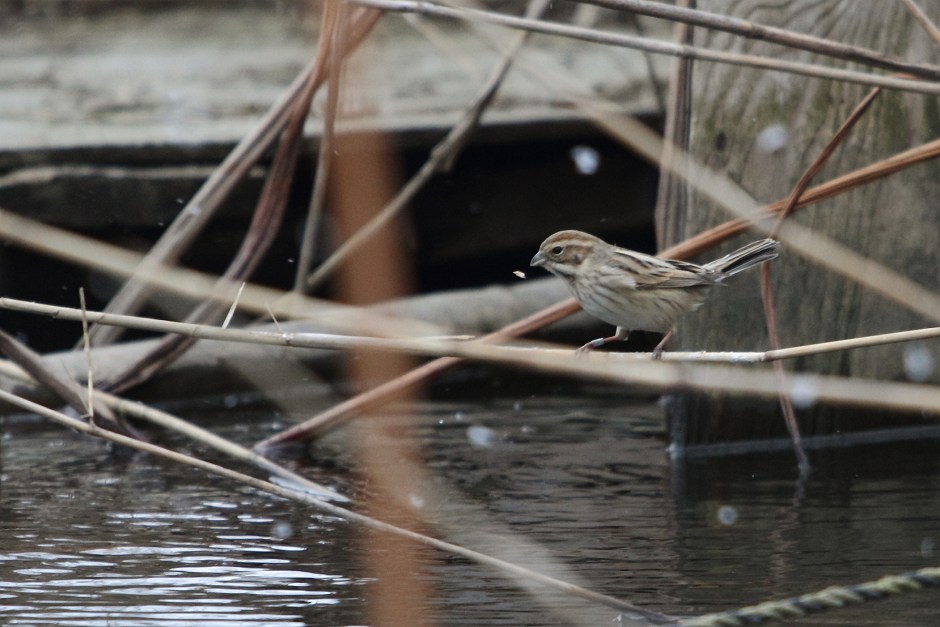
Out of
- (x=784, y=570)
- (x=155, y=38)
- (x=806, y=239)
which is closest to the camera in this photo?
(x=784, y=570)

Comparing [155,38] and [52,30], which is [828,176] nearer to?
[155,38]

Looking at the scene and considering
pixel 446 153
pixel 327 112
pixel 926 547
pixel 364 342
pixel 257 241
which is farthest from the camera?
pixel 446 153

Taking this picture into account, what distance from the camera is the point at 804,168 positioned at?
4.79 m

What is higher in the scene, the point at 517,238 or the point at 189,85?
the point at 189,85

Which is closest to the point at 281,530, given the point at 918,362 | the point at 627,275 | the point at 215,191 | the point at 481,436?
the point at 627,275

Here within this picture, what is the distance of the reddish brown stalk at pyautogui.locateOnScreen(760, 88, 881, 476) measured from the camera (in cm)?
429

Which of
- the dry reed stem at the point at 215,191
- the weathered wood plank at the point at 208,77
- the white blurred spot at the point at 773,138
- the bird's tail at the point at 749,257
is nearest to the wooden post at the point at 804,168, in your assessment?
the white blurred spot at the point at 773,138

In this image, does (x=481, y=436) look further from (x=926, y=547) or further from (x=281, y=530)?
(x=926, y=547)

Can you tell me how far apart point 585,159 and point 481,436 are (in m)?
2.29

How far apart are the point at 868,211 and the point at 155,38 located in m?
5.90

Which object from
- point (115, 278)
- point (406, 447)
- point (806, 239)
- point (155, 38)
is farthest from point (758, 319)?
point (155, 38)

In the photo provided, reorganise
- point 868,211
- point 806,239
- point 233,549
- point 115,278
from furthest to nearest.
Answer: point 115,278 < point 868,211 < point 806,239 < point 233,549

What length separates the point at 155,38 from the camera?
9445mm

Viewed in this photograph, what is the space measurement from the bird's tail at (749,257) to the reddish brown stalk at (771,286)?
1.43 ft
